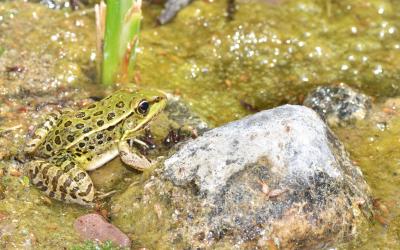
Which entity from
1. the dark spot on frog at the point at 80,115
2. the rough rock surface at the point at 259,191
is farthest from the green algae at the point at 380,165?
the dark spot on frog at the point at 80,115

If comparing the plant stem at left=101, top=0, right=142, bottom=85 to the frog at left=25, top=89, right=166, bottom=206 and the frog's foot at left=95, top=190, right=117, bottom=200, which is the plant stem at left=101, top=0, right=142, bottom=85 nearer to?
the frog at left=25, top=89, right=166, bottom=206

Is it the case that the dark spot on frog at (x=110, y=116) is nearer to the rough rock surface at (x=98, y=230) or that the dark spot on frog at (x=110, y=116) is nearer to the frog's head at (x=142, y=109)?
the frog's head at (x=142, y=109)

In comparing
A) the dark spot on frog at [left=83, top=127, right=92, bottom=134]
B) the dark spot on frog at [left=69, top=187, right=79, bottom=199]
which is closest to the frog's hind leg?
the dark spot on frog at [left=83, top=127, right=92, bottom=134]

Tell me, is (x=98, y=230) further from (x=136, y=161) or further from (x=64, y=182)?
(x=136, y=161)

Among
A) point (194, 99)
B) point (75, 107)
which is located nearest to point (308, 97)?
point (194, 99)

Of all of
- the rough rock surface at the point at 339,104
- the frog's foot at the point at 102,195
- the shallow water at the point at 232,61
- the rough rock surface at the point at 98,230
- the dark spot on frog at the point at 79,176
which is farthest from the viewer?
the rough rock surface at the point at 339,104

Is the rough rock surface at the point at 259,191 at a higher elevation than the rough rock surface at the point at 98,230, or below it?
higher

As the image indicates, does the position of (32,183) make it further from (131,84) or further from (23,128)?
(131,84)

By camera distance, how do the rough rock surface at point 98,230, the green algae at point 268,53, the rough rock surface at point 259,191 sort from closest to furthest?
the rough rock surface at point 259,191 < the rough rock surface at point 98,230 < the green algae at point 268,53
